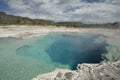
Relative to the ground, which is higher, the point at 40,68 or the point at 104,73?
the point at 104,73

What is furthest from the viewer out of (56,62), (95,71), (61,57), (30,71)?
(61,57)

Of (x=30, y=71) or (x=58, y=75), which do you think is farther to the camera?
(x=30, y=71)

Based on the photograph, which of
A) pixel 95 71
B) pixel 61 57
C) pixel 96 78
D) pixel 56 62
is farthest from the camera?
pixel 61 57

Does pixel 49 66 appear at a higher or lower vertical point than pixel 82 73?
lower

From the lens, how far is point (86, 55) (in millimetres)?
18609

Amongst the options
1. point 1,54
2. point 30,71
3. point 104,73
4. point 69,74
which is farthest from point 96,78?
point 1,54

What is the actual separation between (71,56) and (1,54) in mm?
7926

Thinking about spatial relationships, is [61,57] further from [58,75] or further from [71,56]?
[58,75]

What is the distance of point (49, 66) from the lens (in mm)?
14914

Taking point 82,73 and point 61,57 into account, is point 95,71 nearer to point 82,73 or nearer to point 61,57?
point 82,73

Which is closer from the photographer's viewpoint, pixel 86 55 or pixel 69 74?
pixel 69 74

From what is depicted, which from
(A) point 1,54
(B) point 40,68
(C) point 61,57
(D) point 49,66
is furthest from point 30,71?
(A) point 1,54

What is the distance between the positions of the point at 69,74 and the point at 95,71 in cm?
142

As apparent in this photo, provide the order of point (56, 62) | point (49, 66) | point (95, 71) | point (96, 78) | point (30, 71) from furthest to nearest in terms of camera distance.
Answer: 1. point (56, 62)
2. point (49, 66)
3. point (30, 71)
4. point (95, 71)
5. point (96, 78)
